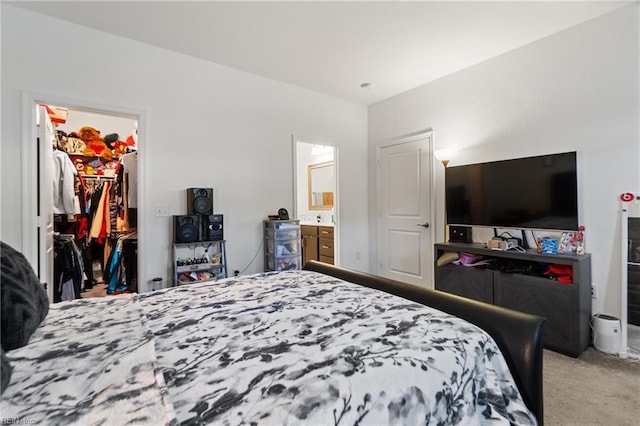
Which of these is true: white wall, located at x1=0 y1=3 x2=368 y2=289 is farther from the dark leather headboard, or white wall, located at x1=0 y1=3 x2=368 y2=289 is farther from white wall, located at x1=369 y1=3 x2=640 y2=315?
the dark leather headboard

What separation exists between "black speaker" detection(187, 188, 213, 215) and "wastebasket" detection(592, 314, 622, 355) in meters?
3.45

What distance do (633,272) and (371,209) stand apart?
2.78 meters

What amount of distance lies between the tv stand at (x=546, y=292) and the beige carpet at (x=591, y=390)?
0.45 ft

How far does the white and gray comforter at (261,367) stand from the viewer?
26.6 inches

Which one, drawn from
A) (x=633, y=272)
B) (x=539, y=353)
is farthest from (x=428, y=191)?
(x=539, y=353)

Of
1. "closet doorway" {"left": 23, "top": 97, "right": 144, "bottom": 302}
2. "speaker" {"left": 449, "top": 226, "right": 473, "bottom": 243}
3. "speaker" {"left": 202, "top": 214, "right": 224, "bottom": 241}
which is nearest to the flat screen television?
"speaker" {"left": 449, "top": 226, "right": 473, "bottom": 243}

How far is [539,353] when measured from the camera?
3.60 ft

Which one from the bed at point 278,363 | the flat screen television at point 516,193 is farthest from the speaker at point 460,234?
the bed at point 278,363

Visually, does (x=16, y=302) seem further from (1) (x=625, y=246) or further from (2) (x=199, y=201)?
(1) (x=625, y=246)

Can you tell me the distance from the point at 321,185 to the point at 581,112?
3528mm

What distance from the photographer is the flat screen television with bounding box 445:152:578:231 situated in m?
2.47

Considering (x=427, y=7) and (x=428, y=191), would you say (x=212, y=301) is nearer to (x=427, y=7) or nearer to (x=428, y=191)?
(x=427, y=7)

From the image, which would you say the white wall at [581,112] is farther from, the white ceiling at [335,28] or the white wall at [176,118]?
the white wall at [176,118]

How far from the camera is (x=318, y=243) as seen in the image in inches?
189
